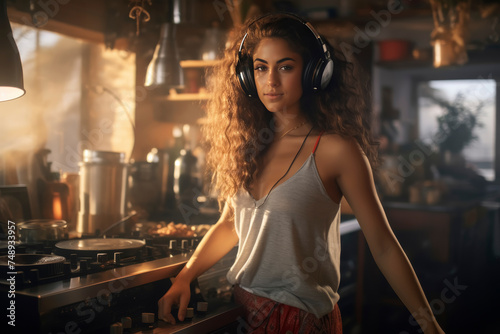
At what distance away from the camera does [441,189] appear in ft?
Result: 11.9

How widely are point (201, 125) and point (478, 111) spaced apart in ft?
7.53

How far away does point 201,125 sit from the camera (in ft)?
Answer: 9.92

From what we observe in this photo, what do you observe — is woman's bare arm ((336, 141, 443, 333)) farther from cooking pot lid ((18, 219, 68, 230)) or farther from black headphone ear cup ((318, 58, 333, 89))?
cooking pot lid ((18, 219, 68, 230))

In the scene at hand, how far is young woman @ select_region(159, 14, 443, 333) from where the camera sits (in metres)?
1.09

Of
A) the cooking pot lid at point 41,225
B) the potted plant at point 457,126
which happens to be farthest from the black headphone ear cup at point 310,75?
the potted plant at point 457,126

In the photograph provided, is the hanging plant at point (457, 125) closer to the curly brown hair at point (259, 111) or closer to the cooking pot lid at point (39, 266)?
the curly brown hair at point (259, 111)

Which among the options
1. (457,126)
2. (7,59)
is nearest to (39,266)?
(7,59)

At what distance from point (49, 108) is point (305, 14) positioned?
76.9 inches

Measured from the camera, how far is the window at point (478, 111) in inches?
156

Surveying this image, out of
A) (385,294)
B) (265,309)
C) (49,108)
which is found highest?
(49,108)

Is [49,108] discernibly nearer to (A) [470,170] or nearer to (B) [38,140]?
(B) [38,140]

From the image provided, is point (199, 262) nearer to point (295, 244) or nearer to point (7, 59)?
point (295, 244)

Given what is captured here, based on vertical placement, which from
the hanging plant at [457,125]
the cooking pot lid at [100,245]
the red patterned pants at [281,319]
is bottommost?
the red patterned pants at [281,319]

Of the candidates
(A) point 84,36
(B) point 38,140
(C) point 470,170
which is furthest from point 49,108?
(C) point 470,170
